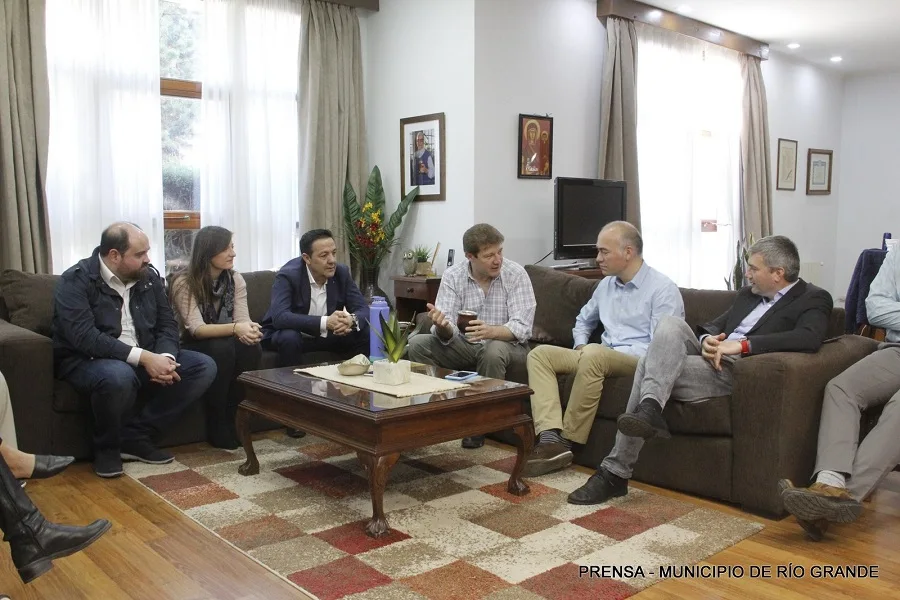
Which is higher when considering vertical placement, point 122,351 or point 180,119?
point 180,119

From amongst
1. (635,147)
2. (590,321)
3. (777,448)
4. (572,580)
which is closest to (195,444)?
(590,321)

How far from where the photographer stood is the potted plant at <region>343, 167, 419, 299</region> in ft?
17.9

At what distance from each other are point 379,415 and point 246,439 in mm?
937

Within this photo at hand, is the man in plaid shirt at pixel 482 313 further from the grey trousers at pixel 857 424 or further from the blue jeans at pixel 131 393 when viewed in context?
the grey trousers at pixel 857 424

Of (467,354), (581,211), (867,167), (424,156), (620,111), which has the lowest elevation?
(467,354)

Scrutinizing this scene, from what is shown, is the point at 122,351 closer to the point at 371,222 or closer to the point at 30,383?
the point at 30,383

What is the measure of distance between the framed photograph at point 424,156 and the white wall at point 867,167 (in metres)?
5.95

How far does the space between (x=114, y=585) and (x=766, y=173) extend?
7157 mm

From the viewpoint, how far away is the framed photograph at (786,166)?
8.13m

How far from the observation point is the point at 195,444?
12.4 ft

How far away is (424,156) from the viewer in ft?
17.8

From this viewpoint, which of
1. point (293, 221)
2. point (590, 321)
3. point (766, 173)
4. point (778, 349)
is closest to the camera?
point (778, 349)

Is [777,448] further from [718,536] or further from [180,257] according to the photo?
[180,257]

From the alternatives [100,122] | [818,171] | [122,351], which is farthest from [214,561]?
[818,171]
